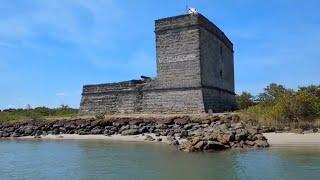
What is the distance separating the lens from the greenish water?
539 inches

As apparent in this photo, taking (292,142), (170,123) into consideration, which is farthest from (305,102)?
(170,123)

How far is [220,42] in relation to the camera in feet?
123

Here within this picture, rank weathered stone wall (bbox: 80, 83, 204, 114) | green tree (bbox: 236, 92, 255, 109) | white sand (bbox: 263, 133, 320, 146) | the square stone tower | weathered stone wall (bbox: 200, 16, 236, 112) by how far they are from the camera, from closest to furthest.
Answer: white sand (bbox: 263, 133, 320, 146), the square stone tower, weathered stone wall (bbox: 80, 83, 204, 114), weathered stone wall (bbox: 200, 16, 236, 112), green tree (bbox: 236, 92, 255, 109)

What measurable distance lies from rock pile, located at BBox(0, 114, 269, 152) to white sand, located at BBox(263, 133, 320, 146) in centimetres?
55

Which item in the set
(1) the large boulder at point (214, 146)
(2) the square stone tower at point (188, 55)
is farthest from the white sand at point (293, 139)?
(2) the square stone tower at point (188, 55)

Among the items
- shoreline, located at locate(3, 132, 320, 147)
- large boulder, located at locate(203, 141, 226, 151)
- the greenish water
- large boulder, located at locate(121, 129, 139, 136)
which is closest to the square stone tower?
large boulder, located at locate(121, 129, 139, 136)

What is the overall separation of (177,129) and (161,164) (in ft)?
32.1

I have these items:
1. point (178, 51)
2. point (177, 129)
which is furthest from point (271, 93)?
point (177, 129)

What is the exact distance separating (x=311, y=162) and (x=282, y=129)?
24.2 feet

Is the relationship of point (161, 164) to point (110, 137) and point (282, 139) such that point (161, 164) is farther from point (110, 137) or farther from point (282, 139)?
point (110, 137)

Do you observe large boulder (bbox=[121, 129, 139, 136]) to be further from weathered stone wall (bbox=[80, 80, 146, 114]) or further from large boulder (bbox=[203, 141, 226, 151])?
large boulder (bbox=[203, 141, 226, 151])

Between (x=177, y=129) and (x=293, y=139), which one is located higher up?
(x=177, y=129)

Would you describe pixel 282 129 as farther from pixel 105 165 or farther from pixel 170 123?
pixel 105 165

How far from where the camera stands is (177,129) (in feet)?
84.2
